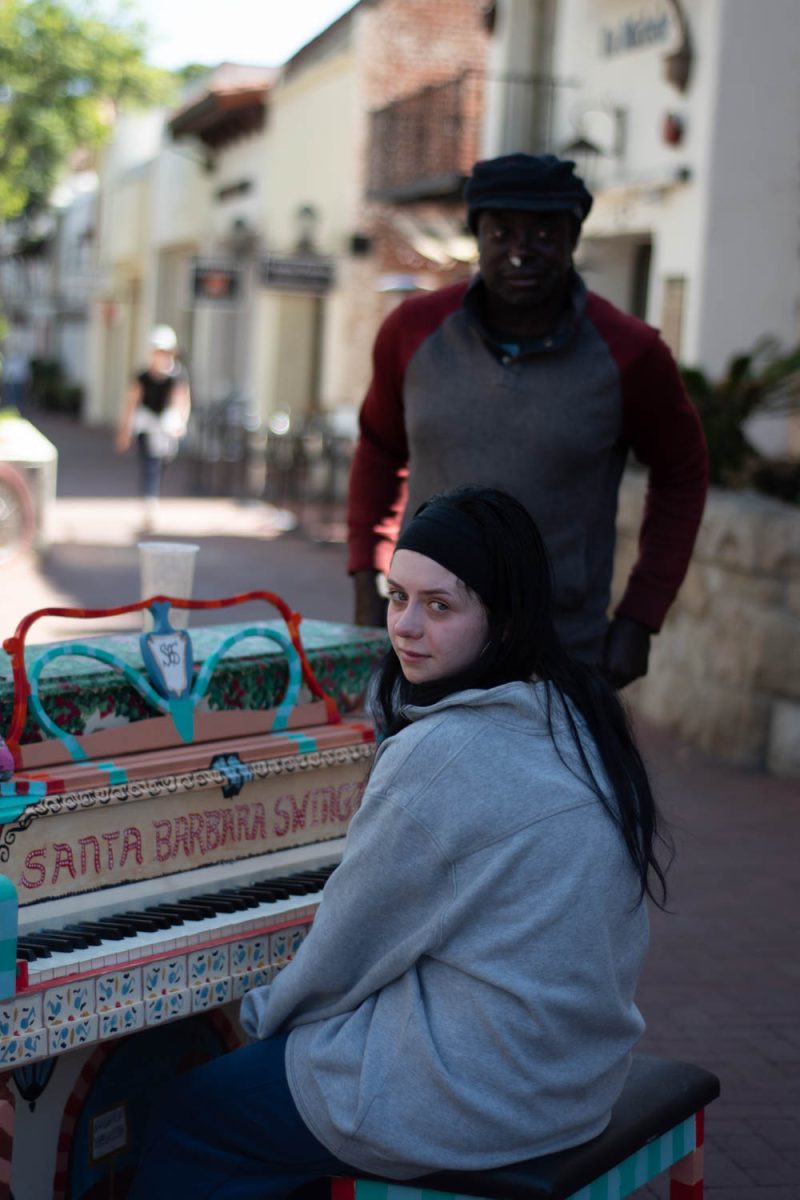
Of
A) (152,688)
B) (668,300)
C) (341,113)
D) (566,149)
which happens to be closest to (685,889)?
(152,688)

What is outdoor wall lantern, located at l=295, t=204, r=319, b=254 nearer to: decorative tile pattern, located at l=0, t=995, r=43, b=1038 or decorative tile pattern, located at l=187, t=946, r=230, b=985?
decorative tile pattern, located at l=187, t=946, r=230, b=985

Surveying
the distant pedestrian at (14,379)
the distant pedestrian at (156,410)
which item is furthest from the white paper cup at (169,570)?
the distant pedestrian at (14,379)

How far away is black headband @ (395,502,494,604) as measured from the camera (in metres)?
2.52

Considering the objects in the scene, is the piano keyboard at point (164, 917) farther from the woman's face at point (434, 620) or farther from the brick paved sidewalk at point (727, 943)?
the brick paved sidewalk at point (727, 943)

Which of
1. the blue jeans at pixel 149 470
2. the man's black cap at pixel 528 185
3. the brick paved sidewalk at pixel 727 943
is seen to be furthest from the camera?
the blue jeans at pixel 149 470

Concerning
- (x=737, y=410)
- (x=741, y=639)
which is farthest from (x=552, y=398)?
(x=737, y=410)

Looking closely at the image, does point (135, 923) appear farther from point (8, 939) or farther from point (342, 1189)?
point (342, 1189)

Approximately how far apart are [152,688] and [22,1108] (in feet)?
2.48

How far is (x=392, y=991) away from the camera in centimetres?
253

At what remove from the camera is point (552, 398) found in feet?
12.4

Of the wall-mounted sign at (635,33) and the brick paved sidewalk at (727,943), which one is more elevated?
the wall-mounted sign at (635,33)

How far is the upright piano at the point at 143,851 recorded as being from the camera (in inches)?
111

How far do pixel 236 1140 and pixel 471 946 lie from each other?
0.50m

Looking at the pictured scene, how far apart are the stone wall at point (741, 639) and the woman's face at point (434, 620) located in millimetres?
Answer: 5390
